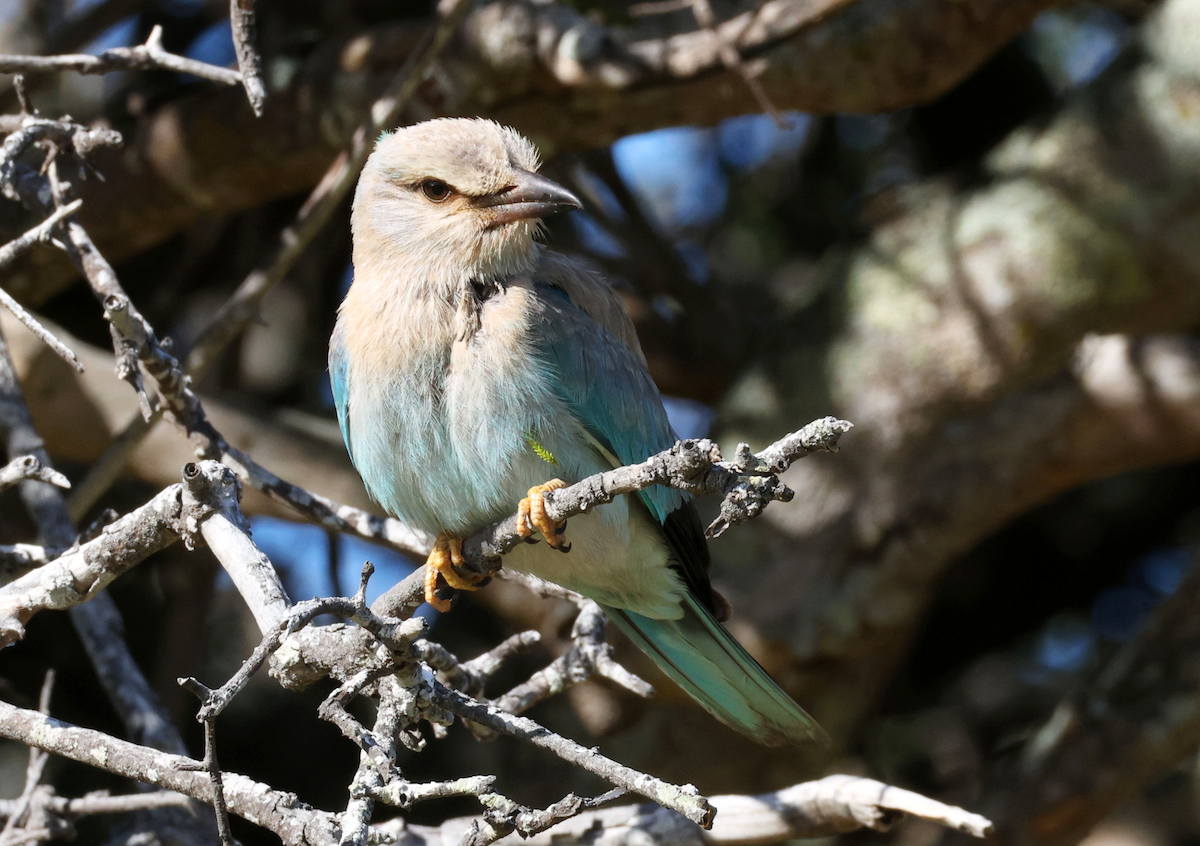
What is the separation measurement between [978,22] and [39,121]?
312 centimetres

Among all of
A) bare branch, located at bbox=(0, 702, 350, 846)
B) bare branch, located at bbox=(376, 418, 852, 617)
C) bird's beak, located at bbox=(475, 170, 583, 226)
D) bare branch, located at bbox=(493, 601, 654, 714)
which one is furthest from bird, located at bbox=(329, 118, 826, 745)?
bare branch, located at bbox=(0, 702, 350, 846)

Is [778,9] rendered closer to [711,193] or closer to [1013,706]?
[711,193]

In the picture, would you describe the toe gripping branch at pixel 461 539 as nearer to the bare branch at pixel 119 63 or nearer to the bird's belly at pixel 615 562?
the bird's belly at pixel 615 562

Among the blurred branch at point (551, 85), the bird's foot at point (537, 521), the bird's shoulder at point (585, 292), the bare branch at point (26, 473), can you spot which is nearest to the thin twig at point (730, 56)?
the blurred branch at point (551, 85)

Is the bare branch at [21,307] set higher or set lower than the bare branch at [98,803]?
higher

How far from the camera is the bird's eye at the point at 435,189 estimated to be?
3.46m

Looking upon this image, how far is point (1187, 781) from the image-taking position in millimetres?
5734

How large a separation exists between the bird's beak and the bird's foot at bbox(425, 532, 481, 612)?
907 mm

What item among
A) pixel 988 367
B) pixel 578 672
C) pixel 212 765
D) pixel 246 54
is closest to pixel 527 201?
pixel 246 54

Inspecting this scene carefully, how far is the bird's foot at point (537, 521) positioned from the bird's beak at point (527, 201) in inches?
34.7

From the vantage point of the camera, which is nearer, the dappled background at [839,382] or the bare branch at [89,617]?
the bare branch at [89,617]

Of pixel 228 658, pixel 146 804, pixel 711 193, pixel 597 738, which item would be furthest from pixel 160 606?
pixel 711 193

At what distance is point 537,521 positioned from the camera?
2.78 meters

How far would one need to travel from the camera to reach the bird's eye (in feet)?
11.4
